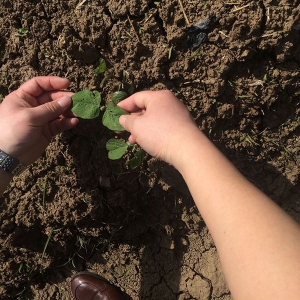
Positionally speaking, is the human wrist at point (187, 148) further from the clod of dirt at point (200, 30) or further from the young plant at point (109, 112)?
the clod of dirt at point (200, 30)

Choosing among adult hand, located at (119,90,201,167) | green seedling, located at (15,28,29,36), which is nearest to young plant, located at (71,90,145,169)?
adult hand, located at (119,90,201,167)

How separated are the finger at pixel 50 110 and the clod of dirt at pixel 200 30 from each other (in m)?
0.71

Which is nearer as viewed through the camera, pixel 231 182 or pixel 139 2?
pixel 231 182

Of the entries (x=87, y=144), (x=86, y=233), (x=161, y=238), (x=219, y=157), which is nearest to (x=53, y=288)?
(x=86, y=233)

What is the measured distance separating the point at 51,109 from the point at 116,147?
1.25 feet

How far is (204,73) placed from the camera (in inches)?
74.0

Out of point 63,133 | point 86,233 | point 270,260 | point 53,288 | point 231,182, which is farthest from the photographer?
point 53,288

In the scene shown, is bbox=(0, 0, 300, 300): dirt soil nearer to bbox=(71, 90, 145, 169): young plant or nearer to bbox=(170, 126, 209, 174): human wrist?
bbox=(71, 90, 145, 169): young plant

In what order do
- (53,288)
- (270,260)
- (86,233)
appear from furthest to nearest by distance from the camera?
(53,288)
(86,233)
(270,260)

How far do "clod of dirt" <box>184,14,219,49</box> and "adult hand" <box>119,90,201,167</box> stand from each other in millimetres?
381

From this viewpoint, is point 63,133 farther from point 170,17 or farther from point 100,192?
point 170,17

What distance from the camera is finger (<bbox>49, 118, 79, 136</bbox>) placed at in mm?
1799

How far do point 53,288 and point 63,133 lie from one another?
1.13 meters

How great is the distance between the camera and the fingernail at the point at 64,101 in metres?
1.70
